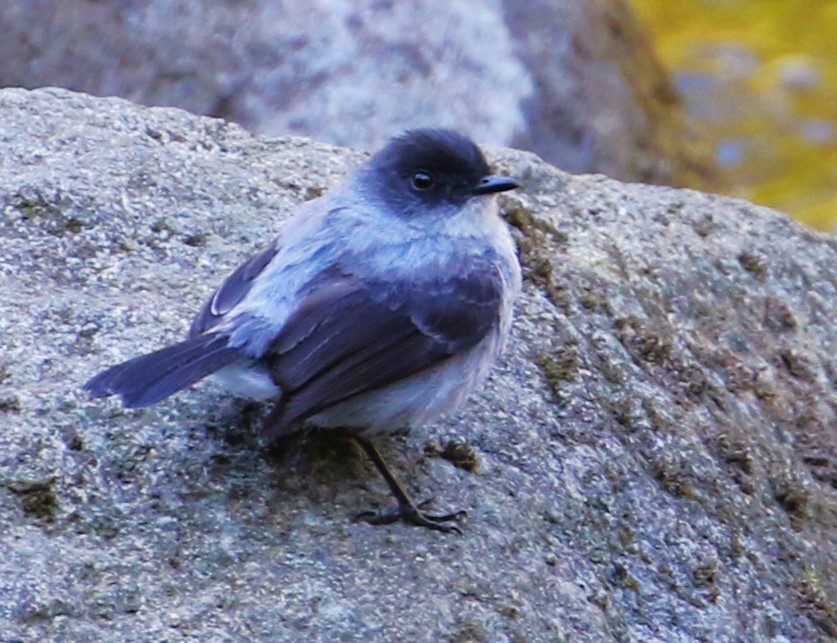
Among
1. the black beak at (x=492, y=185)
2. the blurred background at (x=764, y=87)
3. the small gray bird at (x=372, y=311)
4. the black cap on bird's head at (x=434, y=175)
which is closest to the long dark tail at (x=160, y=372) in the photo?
the small gray bird at (x=372, y=311)

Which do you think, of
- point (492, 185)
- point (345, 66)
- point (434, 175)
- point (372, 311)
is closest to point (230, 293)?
point (372, 311)

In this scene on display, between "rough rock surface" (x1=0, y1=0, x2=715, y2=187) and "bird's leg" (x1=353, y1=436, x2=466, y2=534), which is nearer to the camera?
"bird's leg" (x1=353, y1=436, x2=466, y2=534)

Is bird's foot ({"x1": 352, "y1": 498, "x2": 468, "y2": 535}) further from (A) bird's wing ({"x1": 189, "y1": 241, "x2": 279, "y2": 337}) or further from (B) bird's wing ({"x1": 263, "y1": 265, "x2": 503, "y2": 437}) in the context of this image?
(A) bird's wing ({"x1": 189, "y1": 241, "x2": 279, "y2": 337})

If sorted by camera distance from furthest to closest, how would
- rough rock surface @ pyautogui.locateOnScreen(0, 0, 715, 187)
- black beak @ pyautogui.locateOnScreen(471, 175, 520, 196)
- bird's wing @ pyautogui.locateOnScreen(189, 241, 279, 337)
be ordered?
rough rock surface @ pyautogui.locateOnScreen(0, 0, 715, 187), black beak @ pyautogui.locateOnScreen(471, 175, 520, 196), bird's wing @ pyautogui.locateOnScreen(189, 241, 279, 337)

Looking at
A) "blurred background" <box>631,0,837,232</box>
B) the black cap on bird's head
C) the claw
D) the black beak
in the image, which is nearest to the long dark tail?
the claw

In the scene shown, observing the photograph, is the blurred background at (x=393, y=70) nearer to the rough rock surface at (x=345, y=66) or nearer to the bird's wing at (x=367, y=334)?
the rough rock surface at (x=345, y=66)

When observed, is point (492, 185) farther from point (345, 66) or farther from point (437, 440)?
point (345, 66)
